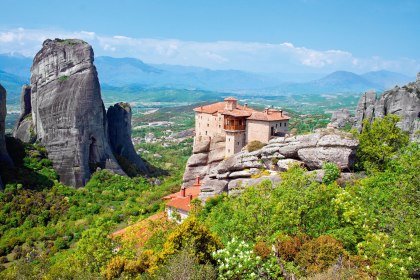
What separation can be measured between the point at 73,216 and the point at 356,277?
117ft

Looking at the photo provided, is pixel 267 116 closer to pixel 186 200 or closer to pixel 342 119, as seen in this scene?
pixel 186 200

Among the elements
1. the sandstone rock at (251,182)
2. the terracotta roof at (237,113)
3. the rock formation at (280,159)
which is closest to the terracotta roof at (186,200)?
the rock formation at (280,159)

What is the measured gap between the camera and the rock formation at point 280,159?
1068 inches

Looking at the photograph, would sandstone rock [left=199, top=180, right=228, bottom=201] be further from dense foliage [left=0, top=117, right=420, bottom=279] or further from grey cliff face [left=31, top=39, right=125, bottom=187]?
grey cliff face [left=31, top=39, right=125, bottom=187]

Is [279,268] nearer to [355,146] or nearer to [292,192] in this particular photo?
[292,192]

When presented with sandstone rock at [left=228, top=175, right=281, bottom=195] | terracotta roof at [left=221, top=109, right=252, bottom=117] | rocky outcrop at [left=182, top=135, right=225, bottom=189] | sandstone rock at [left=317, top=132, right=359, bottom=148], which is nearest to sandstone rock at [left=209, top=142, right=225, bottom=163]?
rocky outcrop at [left=182, top=135, right=225, bottom=189]

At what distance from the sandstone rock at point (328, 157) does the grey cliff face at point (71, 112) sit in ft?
112

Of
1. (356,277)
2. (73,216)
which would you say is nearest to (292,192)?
(356,277)

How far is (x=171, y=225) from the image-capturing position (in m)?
21.9

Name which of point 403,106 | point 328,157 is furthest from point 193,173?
point 403,106

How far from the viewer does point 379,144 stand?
30.5 m

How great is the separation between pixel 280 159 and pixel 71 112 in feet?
109

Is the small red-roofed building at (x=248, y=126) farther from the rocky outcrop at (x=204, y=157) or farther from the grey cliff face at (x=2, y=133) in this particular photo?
the grey cliff face at (x=2, y=133)

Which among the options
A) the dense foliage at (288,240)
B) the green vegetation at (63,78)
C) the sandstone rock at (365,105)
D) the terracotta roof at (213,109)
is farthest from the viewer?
the sandstone rock at (365,105)
